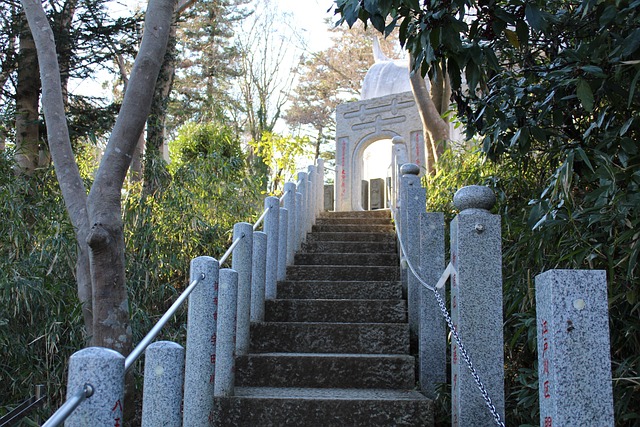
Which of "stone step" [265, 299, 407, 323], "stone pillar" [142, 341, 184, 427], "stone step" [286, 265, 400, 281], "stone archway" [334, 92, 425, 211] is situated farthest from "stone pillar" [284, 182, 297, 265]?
"stone archway" [334, 92, 425, 211]

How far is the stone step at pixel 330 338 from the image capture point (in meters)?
4.47

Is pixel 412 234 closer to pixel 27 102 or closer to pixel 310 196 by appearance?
pixel 310 196

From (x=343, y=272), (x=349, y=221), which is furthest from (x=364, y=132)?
(x=343, y=272)

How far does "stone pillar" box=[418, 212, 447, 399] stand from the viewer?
3883mm

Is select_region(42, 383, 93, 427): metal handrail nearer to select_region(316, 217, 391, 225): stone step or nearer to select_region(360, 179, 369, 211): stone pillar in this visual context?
select_region(316, 217, 391, 225): stone step

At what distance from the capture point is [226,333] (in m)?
3.60

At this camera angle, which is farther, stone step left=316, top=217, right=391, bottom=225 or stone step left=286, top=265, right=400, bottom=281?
stone step left=316, top=217, right=391, bottom=225

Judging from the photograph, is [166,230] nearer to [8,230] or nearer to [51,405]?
[8,230]

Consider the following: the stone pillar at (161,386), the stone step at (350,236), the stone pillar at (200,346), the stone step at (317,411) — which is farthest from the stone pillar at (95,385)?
the stone step at (350,236)

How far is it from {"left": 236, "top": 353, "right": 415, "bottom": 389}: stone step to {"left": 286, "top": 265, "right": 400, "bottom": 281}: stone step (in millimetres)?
1648

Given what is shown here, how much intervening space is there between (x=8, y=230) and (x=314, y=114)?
14.4 meters

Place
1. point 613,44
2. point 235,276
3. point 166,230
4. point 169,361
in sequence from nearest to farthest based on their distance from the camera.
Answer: point 169,361, point 613,44, point 235,276, point 166,230

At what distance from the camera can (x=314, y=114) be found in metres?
18.9

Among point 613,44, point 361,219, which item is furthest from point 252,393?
point 361,219
